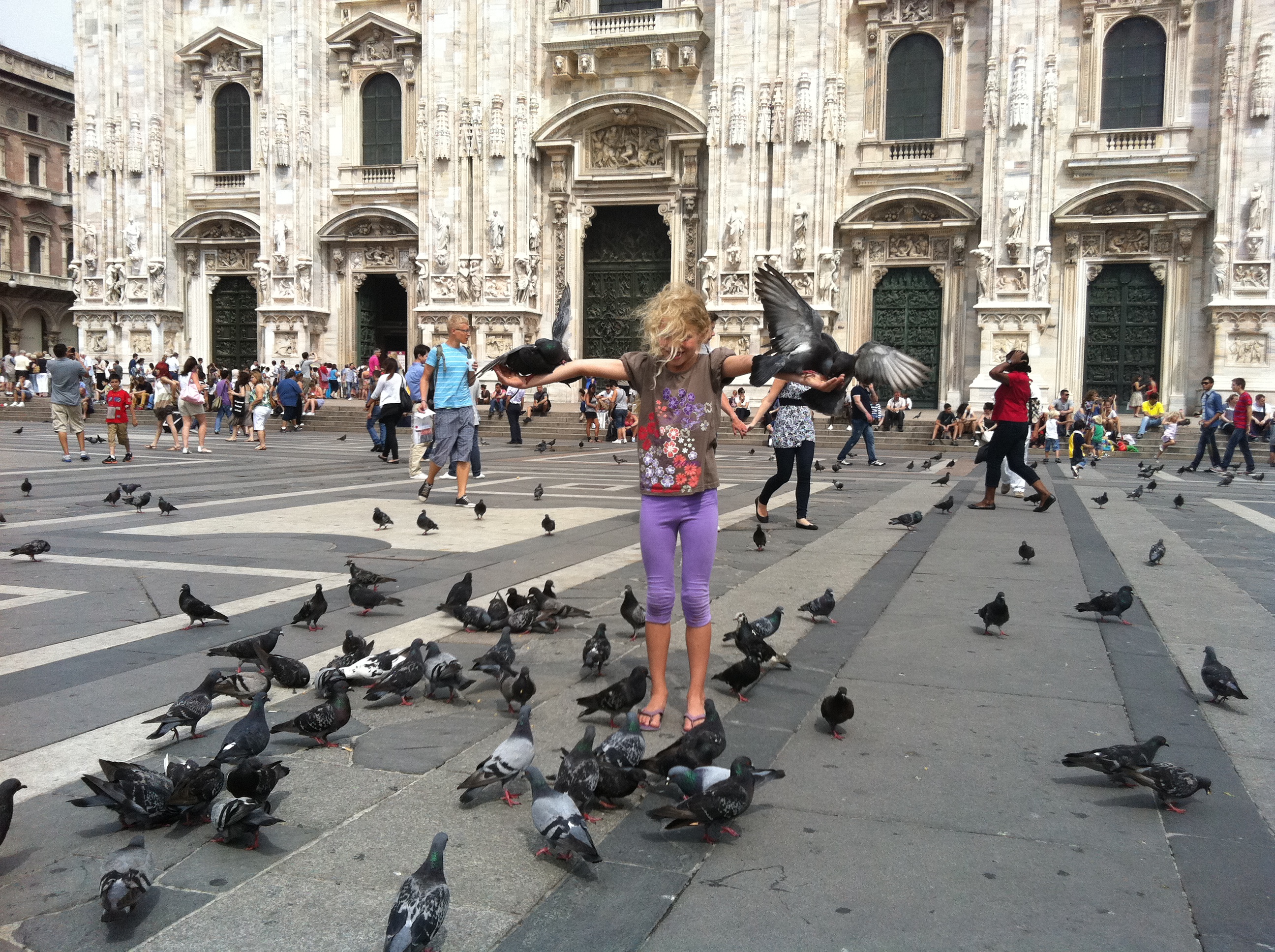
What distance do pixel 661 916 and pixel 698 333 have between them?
7.34 feet

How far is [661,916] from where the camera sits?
2.83m

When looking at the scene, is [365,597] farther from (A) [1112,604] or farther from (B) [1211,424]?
(B) [1211,424]

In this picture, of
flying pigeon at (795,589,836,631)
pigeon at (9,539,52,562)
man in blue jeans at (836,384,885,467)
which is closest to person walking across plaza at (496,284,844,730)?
flying pigeon at (795,589,836,631)

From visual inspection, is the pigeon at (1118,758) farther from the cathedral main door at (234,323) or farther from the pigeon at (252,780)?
the cathedral main door at (234,323)

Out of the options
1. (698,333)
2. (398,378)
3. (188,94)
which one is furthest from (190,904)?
(188,94)

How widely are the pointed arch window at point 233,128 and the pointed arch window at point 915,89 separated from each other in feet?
63.8

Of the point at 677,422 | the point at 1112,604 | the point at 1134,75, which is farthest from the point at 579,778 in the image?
the point at 1134,75

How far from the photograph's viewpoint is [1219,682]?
4.57 metres

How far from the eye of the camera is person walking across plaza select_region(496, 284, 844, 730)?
4199mm

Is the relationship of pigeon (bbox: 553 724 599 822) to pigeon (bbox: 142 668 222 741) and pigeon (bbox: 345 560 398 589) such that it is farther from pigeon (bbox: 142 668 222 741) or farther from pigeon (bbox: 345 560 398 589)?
pigeon (bbox: 345 560 398 589)

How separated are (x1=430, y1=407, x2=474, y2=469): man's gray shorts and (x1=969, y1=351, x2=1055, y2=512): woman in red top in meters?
5.60

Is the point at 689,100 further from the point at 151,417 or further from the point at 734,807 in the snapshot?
the point at 734,807

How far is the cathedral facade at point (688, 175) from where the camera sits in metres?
25.8

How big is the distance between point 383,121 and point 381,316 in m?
5.92
